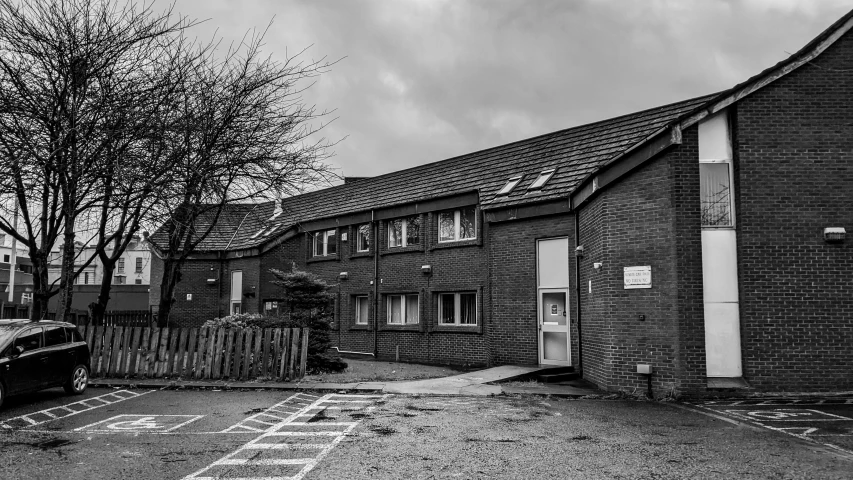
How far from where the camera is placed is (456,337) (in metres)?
20.0

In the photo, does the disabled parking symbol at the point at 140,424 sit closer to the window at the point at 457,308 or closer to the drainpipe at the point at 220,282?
the window at the point at 457,308

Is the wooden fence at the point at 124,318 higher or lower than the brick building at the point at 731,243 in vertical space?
lower

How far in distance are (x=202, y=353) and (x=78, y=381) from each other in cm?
271

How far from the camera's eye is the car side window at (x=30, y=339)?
11.2m

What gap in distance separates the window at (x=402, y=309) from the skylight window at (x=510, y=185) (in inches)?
200

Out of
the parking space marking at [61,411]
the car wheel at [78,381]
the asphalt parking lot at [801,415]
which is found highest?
the car wheel at [78,381]

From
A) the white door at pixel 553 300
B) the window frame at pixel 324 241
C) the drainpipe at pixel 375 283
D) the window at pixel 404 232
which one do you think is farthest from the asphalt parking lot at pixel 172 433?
the window frame at pixel 324 241

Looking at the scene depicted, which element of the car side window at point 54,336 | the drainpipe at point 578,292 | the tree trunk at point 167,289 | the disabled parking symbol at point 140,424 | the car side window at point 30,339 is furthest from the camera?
the tree trunk at point 167,289

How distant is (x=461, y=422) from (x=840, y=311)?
8.00 metres

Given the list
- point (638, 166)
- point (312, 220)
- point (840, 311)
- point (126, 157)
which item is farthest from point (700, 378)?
point (312, 220)

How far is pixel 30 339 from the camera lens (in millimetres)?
11477

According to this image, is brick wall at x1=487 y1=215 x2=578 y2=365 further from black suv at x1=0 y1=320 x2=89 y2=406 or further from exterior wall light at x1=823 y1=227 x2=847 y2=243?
black suv at x1=0 y1=320 x2=89 y2=406

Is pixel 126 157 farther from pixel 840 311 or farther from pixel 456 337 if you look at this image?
pixel 840 311

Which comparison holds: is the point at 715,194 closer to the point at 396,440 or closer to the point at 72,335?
the point at 396,440
